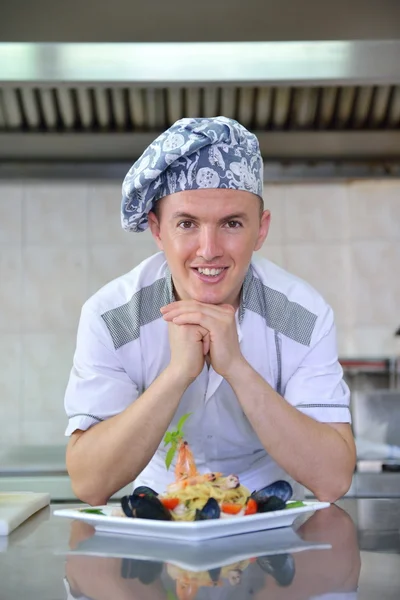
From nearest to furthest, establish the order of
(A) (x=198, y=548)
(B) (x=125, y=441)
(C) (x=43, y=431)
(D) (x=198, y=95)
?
(A) (x=198, y=548) < (B) (x=125, y=441) < (D) (x=198, y=95) < (C) (x=43, y=431)

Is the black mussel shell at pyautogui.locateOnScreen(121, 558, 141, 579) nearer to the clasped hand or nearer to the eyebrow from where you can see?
the clasped hand

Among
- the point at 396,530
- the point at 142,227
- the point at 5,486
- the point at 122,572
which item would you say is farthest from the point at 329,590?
the point at 5,486

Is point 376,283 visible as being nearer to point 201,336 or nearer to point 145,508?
point 201,336

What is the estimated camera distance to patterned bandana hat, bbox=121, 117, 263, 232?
4.58 ft

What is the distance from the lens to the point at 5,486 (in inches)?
86.1

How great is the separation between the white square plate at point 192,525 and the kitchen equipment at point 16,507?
3.9 inches

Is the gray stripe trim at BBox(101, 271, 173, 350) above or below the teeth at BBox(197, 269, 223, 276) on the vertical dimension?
below

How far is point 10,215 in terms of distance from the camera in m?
2.81

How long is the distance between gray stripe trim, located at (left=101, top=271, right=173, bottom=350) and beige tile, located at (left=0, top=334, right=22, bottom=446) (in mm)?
1296

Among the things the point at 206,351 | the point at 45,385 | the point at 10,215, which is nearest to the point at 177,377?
the point at 206,351

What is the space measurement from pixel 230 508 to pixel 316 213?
6.22 ft

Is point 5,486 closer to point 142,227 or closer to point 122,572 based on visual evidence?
point 142,227
